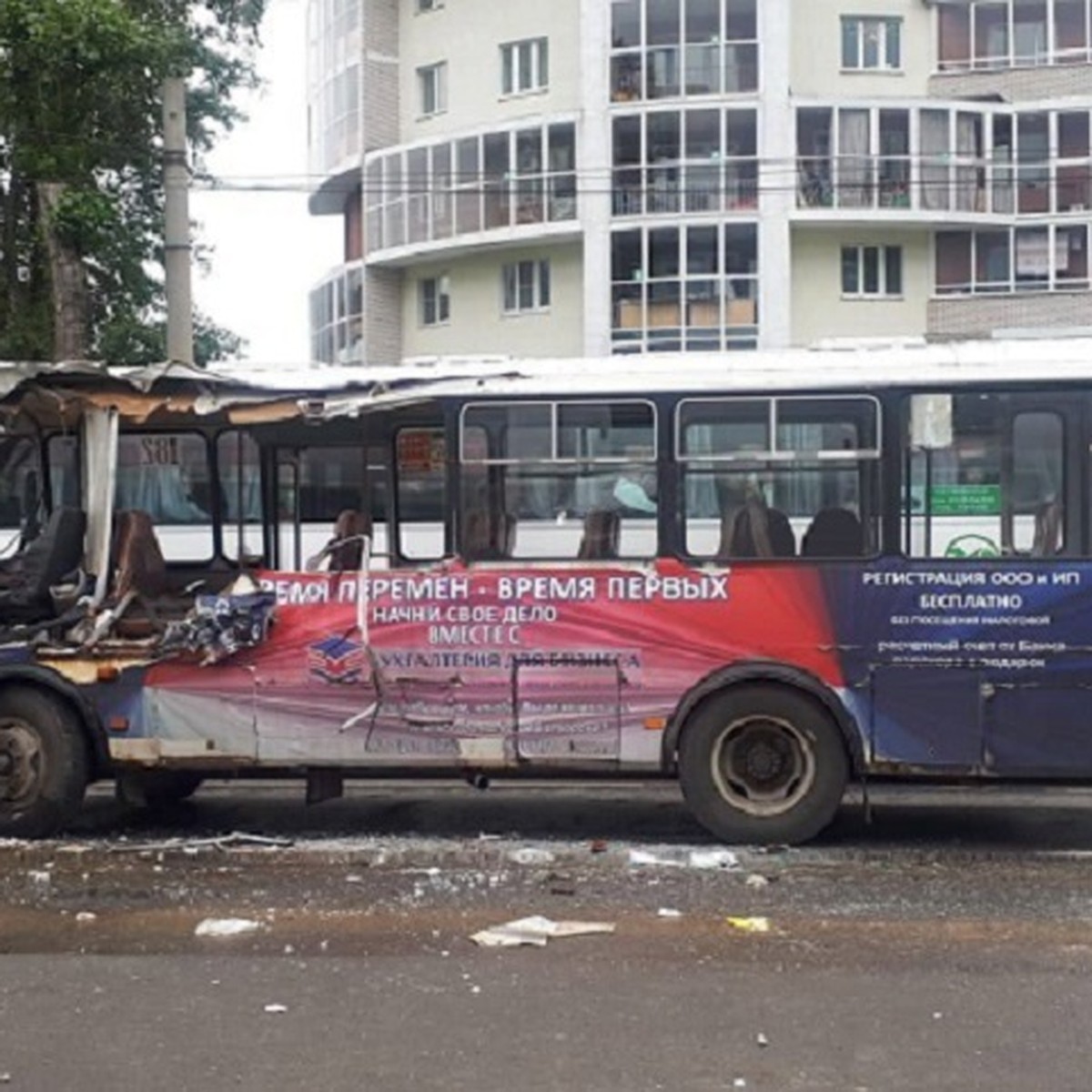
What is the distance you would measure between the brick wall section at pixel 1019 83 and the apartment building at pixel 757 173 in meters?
0.05

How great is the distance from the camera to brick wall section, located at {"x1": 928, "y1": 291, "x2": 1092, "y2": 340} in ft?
120

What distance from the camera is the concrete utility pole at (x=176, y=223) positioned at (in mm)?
15055

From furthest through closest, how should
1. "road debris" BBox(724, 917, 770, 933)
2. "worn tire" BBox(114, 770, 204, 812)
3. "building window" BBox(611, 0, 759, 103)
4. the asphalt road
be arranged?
"building window" BBox(611, 0, 759, 103), "worn tire" BBox(114, 770, 204, 812), "road debris" BBox(724, 917, 770, 933), the asphalt road

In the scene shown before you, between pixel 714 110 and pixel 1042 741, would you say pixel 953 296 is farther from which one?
pixel 1042 741

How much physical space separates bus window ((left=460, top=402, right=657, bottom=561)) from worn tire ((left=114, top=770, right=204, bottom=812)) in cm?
223

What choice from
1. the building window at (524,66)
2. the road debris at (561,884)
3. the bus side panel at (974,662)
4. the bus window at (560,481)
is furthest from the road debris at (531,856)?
the building window at (524,66)

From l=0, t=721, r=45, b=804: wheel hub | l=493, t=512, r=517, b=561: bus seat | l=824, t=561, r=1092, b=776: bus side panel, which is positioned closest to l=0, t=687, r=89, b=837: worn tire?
l=0, t=721, r=45, b=804: wheel hub

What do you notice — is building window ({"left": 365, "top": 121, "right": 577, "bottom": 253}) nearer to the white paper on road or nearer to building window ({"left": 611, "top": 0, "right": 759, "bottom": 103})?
building window ({"left": 611, "top": 0, "right": 759, "bottom": 103})

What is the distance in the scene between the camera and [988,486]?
7.94 meters

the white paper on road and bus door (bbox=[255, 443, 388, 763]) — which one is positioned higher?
bus door (bbox=[255, 443, 388, 763])

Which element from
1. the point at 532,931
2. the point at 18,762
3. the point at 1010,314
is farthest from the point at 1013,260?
the point at 532,931

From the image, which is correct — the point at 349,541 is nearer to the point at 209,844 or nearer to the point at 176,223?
the point at 209,844

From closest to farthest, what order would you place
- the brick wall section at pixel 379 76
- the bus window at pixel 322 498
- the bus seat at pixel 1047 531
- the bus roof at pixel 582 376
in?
the bus seat at pixel 1047 531 → the bus roof at pixel 582 376 → the bus window at pixel 322 498 → the brick wall section at pixel 379 76

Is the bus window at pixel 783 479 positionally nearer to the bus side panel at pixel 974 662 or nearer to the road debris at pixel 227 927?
the bus side panel at pixel 974 662
